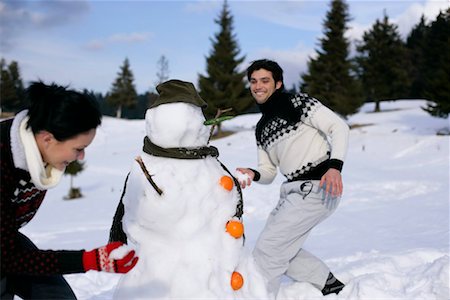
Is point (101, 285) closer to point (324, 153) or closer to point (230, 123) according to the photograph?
point (324, 153)

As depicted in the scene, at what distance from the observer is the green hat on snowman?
267 centimetres

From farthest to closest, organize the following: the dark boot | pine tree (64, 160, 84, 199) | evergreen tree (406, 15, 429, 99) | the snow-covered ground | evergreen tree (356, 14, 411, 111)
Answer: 1. evergreen tree (406, 15, 429, 99)
2. evergreen tree (356, 14, 411, 111)
3. pine tree (64, 160, 84, 199)
4. the snow-covered ground
5. the dark boot

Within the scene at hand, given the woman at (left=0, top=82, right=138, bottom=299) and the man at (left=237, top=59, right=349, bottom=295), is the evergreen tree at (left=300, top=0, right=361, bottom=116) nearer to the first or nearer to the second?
the man at (left=237, top=59, right=349, bottom=295)

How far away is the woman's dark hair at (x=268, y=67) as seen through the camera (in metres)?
3.63

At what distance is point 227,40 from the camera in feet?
87.5

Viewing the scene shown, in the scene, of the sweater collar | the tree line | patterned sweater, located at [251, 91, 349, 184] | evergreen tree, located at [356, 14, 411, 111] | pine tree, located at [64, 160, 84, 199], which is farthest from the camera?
evergreen tree, located at [356, 14, 411, 111]

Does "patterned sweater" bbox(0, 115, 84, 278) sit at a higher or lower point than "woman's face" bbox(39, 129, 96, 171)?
lower

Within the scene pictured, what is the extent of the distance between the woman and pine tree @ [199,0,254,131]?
23.0 m

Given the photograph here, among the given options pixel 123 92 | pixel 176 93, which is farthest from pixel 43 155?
pixel 123 92

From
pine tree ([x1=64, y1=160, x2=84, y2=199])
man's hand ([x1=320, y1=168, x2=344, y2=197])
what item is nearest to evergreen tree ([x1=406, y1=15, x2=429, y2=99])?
pine tree ([x1=64, y1=160, x2=84, y2=199])

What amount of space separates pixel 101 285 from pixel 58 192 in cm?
1175

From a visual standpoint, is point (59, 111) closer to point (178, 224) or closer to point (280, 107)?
point (178, 224)

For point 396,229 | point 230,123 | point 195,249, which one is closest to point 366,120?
point 230,123

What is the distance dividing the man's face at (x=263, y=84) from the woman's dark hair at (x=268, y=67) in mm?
26
